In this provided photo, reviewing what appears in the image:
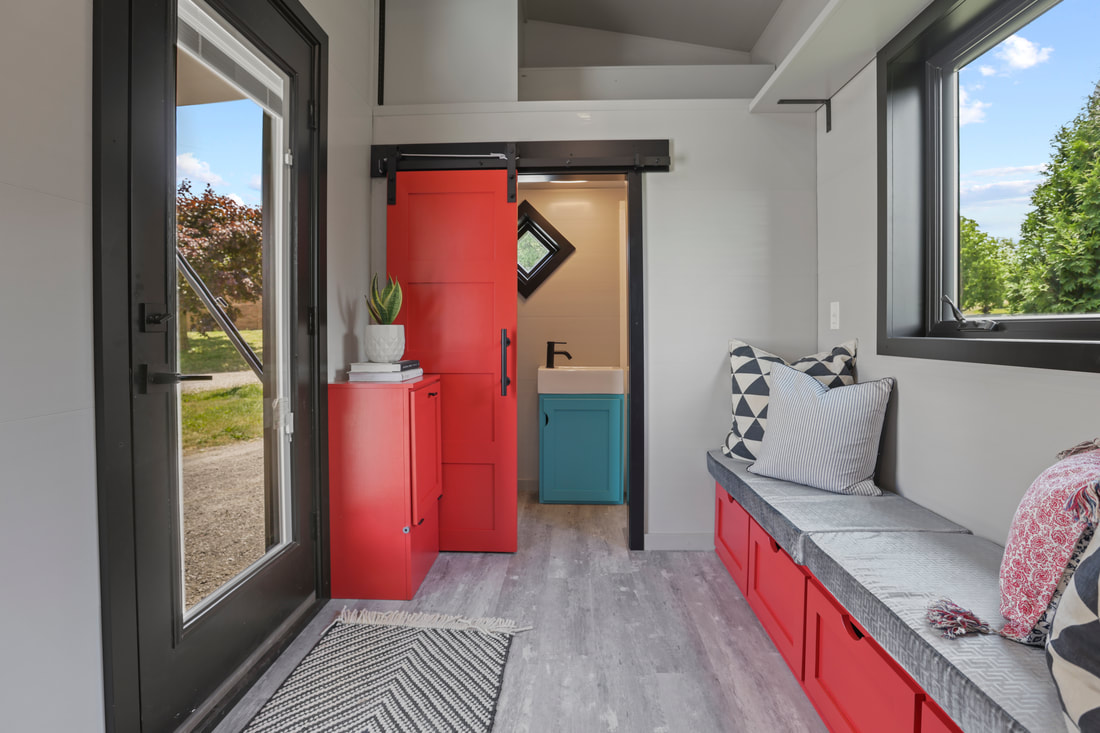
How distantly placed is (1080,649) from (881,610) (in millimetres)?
440

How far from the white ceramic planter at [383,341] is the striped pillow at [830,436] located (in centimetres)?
167

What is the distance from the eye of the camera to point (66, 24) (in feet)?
3.67

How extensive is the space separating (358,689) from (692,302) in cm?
221

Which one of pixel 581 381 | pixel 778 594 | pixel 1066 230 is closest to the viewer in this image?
pixel 1066 230

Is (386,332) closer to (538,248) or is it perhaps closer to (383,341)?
(383,341)

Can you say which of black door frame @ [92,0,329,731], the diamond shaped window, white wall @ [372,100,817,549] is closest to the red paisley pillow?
white wall @ [372,100,817,549]

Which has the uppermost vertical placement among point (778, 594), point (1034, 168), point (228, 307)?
point (1034, 168)

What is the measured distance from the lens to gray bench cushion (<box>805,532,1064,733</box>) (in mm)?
874

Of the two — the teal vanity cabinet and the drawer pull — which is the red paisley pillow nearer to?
the drawer pull

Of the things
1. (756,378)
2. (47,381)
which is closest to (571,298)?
(756,378)

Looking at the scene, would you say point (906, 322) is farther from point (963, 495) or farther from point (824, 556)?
point (824, 556)

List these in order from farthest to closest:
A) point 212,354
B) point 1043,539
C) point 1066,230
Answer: point 212,354 → point 1066,230 → point 1043,539

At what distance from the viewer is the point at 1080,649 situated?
0.76 meters

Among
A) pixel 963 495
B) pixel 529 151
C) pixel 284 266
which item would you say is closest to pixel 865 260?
pixel 963 495
